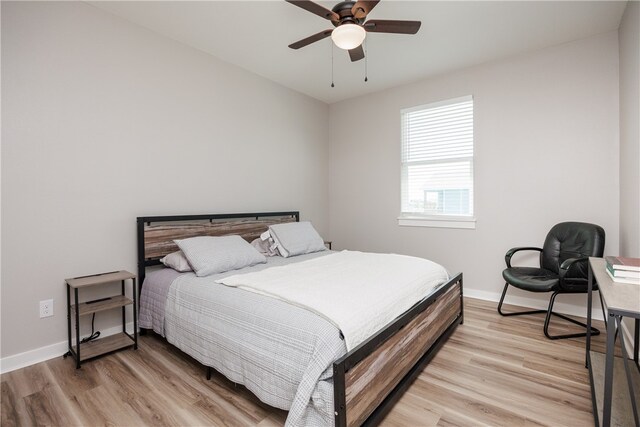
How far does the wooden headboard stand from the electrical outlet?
23.4 inches

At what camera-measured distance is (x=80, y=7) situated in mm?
2387

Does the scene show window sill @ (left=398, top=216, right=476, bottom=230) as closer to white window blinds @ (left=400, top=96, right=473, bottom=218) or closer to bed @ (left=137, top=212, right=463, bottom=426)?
white window blinds @ (left=400, top=96, right=473, bottom=218)

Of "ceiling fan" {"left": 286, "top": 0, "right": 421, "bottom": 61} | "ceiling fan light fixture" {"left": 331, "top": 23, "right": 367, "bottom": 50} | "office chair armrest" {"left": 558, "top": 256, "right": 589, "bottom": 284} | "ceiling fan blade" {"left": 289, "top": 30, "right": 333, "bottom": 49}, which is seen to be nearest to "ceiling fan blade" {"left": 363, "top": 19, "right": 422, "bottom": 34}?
"ceiling fan" {"left": 286, "top": 0, "right": 421, "bottom": 61}

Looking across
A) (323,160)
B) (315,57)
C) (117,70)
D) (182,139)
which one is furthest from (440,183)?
(117,70)

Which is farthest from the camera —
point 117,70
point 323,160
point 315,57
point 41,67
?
point 323,160

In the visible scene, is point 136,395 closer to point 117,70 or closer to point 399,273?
point 399,273

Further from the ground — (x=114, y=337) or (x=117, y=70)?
(x=117, y=70)

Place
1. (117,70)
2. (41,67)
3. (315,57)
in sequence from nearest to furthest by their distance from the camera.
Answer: (41,67) < (117,70) < (315,57)

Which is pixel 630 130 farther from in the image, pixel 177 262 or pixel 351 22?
pixel 177 262

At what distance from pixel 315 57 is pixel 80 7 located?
2.03 meters

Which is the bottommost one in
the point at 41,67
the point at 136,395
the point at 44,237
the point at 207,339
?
the point at 136,395

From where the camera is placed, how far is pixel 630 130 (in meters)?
2.46

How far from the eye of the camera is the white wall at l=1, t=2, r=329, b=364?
2127 mm

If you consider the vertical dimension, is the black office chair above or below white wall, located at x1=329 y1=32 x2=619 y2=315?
below
